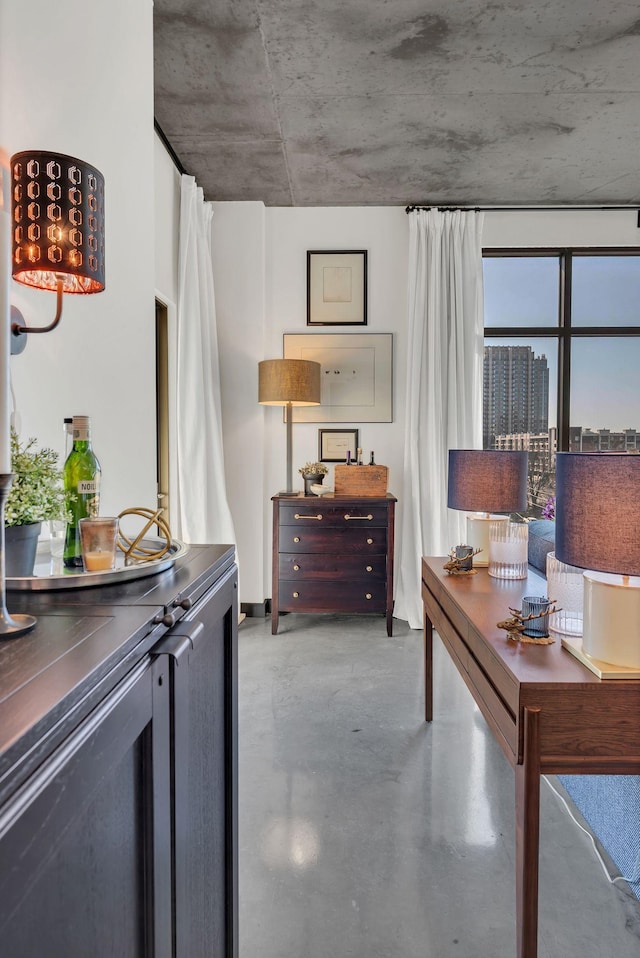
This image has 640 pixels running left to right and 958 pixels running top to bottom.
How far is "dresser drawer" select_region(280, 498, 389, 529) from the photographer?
3771mm

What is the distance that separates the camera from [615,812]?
1.65 m

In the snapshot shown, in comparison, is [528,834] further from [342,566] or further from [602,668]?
[342,566]

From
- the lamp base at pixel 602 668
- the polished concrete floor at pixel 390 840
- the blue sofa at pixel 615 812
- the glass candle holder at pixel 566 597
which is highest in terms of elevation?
the glass candle holder at pixel 566 597

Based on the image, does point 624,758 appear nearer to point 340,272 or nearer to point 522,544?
point 522,544

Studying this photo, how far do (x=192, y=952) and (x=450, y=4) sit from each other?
3006 millimetres

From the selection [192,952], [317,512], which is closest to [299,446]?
[317,512]

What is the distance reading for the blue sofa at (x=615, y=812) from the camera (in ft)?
5.09

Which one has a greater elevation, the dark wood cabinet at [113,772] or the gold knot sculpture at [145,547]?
the gold knot sculpture at [145,547]

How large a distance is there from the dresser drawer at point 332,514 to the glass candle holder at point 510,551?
1608mm

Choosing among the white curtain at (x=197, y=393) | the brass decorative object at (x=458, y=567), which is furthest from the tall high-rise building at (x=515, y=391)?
the brass decorative object at (x=458, y=567)

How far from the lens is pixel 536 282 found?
14.2 feet

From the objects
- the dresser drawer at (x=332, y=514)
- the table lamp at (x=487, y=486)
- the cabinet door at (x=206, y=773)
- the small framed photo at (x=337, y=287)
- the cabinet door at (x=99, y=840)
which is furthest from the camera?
the small framed photo at (x=337, y=287)

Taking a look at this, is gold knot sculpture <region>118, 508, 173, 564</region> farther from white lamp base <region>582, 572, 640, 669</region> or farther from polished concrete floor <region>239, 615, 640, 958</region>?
polished concrete floor <region>239, 615, 640, 958</region>

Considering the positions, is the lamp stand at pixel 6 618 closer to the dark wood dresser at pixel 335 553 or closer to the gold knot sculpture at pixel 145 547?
the gold knot sculpture at pixel 145 547
